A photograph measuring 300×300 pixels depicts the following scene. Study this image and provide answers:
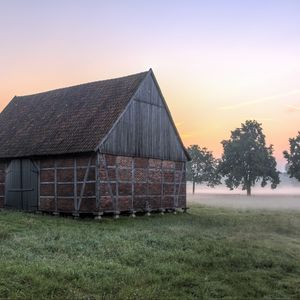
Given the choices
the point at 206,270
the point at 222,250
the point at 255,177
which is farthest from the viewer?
the point at 255,177

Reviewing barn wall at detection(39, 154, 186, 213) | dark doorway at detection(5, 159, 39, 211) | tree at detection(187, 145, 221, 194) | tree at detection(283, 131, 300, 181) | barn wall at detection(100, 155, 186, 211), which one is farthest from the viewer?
tree at detection(187, 145, 221, 194)

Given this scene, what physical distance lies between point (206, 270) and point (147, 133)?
19754 millimetres

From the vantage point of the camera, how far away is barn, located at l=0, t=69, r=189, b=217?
1126 inches

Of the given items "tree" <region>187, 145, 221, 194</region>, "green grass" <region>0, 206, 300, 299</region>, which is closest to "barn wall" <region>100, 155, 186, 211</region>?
"green grass" <region>0, 206, 300, 299</region>

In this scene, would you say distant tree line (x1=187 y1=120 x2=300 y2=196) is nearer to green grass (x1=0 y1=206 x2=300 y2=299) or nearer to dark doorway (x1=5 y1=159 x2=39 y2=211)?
dark doorway (x1=5 y1=159 x2=39 y2=211)

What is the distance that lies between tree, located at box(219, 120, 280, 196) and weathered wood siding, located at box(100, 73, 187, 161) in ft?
121

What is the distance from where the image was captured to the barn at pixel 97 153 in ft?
93.8

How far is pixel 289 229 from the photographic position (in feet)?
83.4

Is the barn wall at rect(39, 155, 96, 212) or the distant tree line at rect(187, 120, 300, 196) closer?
the barn wall at rect(39, 155, 96, 212)

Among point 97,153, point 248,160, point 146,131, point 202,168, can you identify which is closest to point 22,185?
point 97,153

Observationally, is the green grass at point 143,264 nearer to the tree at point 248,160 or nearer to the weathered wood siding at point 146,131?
the weathered wood siding at point 146,131

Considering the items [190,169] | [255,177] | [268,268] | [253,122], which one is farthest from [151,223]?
[190,169]

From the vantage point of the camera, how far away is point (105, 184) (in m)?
28.2

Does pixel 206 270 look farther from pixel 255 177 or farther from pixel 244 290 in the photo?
pixel 255 177
